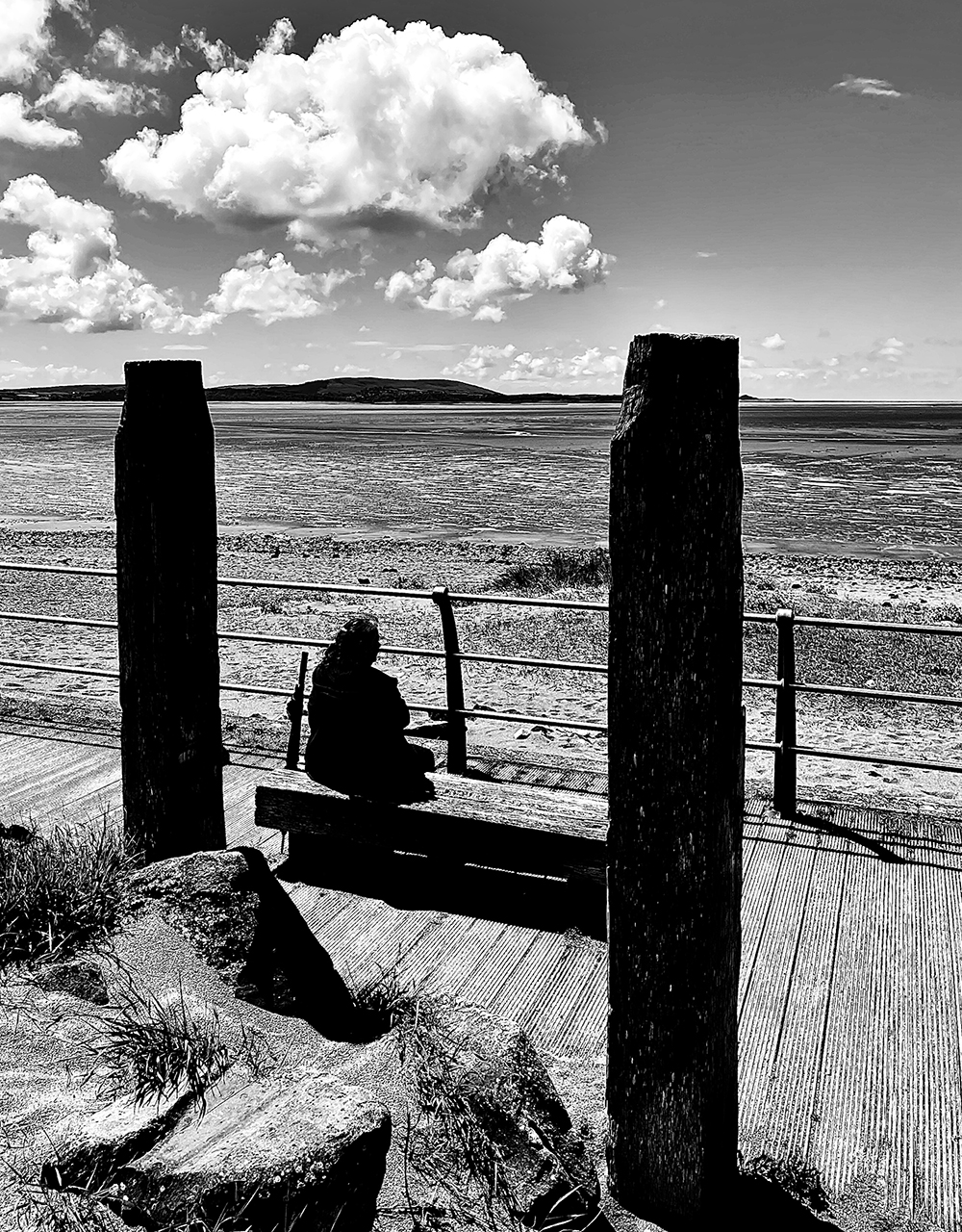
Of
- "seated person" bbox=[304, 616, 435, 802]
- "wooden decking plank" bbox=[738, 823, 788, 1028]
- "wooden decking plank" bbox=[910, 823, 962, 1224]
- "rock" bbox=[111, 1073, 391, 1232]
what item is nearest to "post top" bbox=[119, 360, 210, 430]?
"seated person" bbox=[304, 616, 435, 802]

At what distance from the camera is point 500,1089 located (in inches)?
108

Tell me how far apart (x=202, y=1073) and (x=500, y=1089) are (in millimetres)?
817

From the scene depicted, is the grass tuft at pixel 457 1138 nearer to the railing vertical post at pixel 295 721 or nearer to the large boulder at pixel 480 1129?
the large boulder at pixel 480 1129

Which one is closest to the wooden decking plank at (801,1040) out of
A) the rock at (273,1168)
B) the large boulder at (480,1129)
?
the large boulder at (480,1129)

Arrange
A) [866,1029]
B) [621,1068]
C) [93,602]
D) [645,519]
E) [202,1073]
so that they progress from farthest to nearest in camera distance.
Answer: [93,602], [866,1029], [202,1073], [621,1068], [645,519]

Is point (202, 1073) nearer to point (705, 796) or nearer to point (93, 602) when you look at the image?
point (705, 796)

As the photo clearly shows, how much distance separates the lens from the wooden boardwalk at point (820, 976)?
322 centimetres

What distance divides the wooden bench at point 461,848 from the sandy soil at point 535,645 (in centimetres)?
188

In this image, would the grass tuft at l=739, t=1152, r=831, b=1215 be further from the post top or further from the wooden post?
the post top

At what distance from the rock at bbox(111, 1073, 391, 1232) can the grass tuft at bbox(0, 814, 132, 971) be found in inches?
52.8

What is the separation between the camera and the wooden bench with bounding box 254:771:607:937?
4645 millimetres

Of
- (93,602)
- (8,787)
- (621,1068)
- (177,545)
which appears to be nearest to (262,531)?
(93,602)

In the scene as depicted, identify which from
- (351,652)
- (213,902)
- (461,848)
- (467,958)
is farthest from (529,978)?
(351,652)

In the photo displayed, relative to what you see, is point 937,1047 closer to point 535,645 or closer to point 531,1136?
point 531,1136
